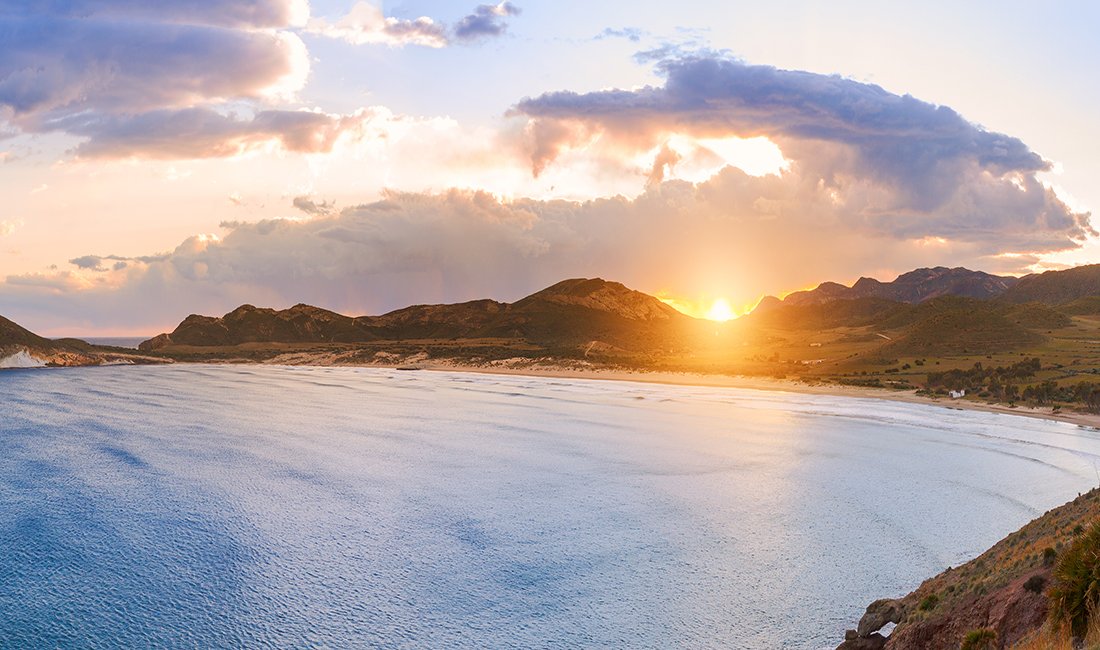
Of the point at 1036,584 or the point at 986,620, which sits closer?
the point at 1036,584

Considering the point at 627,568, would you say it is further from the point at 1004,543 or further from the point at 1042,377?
the point at 1042,377

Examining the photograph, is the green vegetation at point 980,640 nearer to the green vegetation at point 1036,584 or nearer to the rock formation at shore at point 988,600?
the rock formation at shore at point 988,600

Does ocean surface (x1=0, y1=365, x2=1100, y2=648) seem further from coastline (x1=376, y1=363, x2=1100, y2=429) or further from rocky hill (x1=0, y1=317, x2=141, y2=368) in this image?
rocky hill (x1=0, y1=317, x2=141, y2=368)

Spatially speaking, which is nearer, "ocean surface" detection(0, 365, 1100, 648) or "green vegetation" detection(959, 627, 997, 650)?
"green vegetation" detection(959, 627, 997, 650)

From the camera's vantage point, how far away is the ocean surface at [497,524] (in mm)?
18625

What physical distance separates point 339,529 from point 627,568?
11.5m

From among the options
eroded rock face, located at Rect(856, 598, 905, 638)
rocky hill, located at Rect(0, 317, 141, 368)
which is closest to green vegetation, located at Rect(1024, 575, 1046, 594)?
eroded rock face, located at Rect(856, 598, 905, 638)

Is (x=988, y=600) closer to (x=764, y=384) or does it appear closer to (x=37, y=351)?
(x=764, y=384)

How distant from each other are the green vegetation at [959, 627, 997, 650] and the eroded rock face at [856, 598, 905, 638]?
3.58m

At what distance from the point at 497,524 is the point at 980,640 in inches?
718

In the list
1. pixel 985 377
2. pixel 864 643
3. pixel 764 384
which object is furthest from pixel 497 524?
pixel 764 384

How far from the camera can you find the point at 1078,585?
11.7 meters

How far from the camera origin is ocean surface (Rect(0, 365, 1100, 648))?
61.1 ft

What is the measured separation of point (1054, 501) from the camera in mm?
30594
